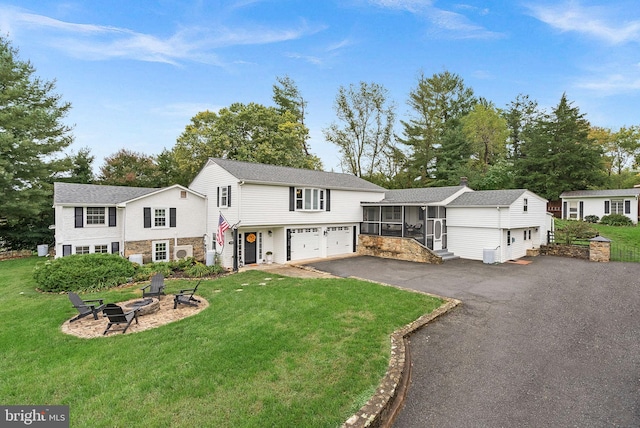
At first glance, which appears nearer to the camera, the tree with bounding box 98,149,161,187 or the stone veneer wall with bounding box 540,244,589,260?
the stone veneer wall with bounding box 540,244,589,260

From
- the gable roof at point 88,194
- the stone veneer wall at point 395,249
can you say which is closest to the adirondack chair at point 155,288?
the gable roof at point 88,194

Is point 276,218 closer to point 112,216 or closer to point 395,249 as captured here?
point 395,249

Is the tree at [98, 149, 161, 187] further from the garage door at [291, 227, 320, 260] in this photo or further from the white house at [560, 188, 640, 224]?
the white house at [560, 188, 640, 224]

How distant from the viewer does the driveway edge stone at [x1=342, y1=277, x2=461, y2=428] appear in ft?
14.3

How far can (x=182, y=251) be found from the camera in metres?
18.2

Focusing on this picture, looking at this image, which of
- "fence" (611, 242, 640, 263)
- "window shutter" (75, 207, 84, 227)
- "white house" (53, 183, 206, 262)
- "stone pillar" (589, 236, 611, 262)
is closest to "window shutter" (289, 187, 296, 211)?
"white house" (53, 183, 206, 262)

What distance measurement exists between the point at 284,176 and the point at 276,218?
2.95m

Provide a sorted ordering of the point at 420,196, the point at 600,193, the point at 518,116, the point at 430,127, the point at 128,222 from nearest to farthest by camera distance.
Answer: the point at 128,222 < the point at 420,196 < the point at 600,193 < the point at 430,127 < the point at 518,116

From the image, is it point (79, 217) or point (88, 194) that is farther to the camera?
point (88, 194)

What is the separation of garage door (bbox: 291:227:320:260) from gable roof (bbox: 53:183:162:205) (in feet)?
30.3

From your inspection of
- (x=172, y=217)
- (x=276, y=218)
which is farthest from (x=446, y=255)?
(x=172, y=217)

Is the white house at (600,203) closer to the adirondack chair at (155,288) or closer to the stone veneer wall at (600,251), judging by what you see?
A: the stone veneer wall at (600,251)

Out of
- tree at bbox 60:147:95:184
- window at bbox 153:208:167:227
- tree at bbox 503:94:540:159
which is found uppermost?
tree at bbox 503:94:540:159

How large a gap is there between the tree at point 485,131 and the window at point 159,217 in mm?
33751
